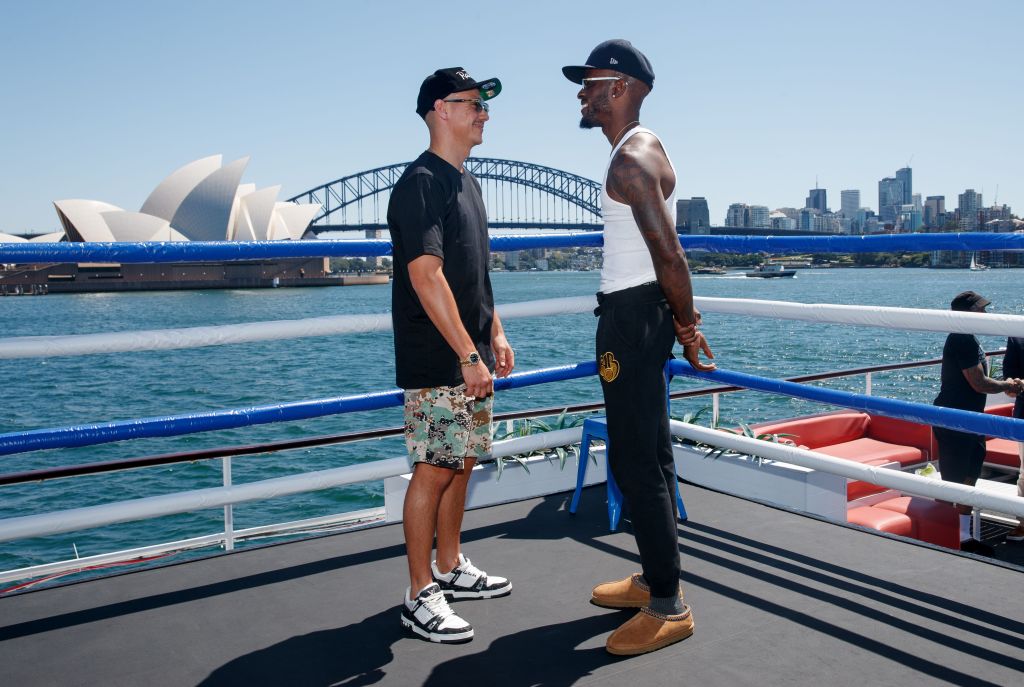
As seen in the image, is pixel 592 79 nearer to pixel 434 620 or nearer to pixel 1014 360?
pixel 434 620

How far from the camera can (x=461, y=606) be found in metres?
2.53

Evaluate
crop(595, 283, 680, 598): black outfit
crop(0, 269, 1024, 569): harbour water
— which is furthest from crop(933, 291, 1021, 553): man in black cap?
crop(0, 269, 1024, 569): harbour water

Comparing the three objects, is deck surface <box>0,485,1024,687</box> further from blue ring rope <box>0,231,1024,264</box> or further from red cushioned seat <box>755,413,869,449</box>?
red cushioned seat <box>755,413,869,449</box>

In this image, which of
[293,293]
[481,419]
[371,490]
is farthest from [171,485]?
[293,293]

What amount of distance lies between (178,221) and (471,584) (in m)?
74.5

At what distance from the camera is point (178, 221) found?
7094cm

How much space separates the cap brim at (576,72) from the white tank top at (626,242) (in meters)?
0.20

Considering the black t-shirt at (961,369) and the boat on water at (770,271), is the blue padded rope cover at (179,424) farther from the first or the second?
the boat on water at (770,271)

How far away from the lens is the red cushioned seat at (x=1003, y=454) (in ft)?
16.8

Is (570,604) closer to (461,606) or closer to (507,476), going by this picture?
(461,606)

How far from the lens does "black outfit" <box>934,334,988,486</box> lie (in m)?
4.17

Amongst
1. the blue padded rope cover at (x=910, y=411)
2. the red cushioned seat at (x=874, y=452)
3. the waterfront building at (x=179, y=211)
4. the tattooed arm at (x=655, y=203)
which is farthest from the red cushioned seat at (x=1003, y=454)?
the waterfront building at (x=179, y=211)

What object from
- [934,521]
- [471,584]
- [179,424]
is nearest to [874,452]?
[934,521]

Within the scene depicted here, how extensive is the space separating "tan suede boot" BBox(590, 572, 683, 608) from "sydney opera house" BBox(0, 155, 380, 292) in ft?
203
